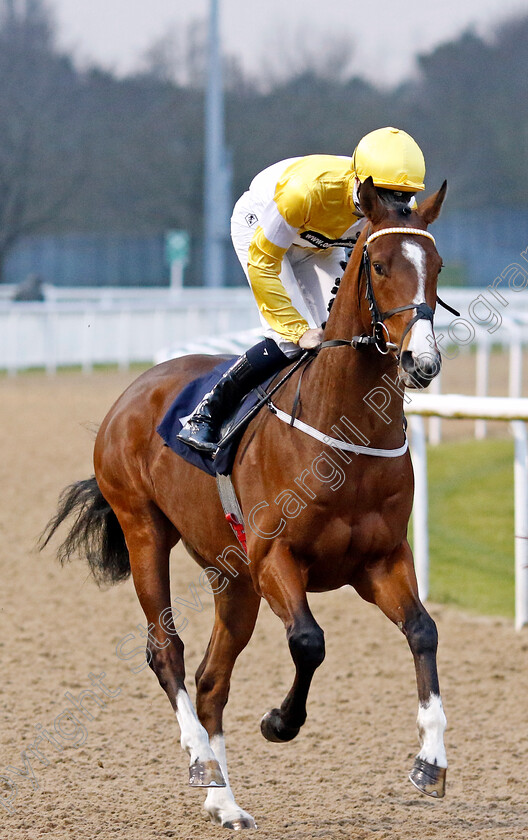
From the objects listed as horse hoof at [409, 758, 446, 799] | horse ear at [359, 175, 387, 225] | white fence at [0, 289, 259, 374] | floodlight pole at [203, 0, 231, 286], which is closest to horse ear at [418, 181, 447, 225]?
horse ear at [359, 175, 387, 225]

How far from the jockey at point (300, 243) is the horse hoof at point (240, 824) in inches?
41.1

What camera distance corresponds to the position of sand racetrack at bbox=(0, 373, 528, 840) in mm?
3205

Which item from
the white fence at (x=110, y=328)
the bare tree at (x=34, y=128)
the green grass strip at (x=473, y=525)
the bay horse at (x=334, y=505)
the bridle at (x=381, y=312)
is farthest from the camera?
the bare tree at (x=34, y=128)

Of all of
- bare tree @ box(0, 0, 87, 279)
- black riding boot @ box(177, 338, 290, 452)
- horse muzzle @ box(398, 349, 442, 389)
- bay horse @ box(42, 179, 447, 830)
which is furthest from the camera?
bare tree @ box(0, 0, 87, 279)

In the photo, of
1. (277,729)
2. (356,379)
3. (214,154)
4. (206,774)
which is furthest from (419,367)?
(214,154)

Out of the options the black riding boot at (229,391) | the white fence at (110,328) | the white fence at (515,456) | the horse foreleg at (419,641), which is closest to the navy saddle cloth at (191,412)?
the black riding boot at (229,391)

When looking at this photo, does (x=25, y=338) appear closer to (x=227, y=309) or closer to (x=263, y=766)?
(x=227, y=309)

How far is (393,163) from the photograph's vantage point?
111 inches

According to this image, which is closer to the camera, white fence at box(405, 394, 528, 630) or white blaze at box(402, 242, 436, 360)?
white blaze at box(402, 242, 436, 360)

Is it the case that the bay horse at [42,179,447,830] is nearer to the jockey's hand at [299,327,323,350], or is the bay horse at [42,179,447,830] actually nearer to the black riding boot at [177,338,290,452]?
the jockey's hand at [299,327,323,350]

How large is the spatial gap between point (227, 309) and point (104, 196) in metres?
14.7

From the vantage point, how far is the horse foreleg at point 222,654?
137 inches

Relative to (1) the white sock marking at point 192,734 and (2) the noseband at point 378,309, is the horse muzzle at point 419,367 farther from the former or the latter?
(1) the white sock marking at point 192,734

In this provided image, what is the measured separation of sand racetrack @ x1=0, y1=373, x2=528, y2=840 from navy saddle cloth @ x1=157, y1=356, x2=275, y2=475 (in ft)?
3.31
